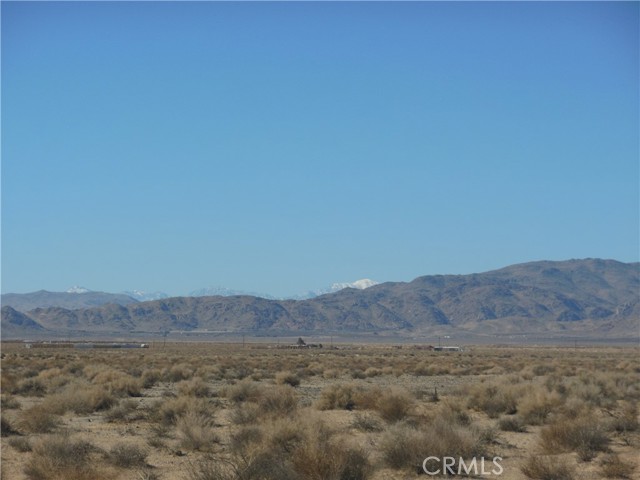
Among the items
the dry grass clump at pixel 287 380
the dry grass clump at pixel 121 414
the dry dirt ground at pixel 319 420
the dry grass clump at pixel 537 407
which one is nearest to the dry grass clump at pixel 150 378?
the dry dirt ground at pixel 319 420

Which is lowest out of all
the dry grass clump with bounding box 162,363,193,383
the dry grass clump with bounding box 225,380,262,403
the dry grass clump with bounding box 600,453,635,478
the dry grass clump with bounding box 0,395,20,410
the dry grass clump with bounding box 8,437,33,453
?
the dry grass clump with bounding box 600,453,635,478

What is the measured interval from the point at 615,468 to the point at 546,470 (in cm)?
190

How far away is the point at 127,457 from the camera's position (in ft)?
56.6

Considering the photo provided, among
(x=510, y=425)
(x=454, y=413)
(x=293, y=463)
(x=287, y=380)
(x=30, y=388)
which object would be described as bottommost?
(x=510, y=425)

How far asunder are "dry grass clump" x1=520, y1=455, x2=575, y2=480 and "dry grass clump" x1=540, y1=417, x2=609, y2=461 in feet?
7.65

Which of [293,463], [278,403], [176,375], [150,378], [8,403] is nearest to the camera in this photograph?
[293,463]

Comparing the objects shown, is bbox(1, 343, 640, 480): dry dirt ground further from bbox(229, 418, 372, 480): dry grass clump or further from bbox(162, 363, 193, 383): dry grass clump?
bbox(162, 363, 193, 383): dry grass clump

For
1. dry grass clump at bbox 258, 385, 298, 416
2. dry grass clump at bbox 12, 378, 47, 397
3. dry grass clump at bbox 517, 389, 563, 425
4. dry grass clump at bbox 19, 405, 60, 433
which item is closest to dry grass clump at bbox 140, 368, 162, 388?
dry grass clump at bbox 12, 378, 47, 397

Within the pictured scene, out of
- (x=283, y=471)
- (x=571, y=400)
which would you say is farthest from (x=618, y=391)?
(x=283, y=471)

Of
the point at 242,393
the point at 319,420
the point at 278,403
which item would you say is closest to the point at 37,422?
the point at 278,403

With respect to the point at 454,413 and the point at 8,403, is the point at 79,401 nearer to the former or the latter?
the point at 8,403

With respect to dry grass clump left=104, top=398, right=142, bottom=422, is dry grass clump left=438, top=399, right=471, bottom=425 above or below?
above

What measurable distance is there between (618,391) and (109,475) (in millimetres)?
24410

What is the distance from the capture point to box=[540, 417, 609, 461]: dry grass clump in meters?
18.4
